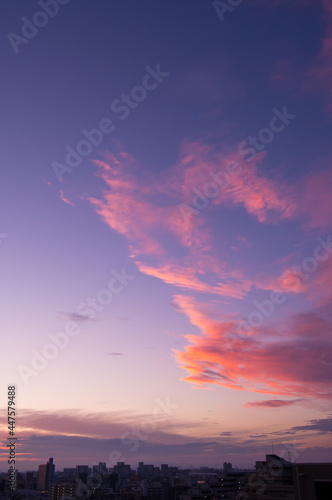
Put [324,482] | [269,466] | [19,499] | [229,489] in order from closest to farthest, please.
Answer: [324,482] < [269,466] < [229,489] < [19,499]

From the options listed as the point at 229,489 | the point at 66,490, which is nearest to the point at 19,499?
the point at 66,490

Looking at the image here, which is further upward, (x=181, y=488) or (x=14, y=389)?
(x=14, y=389)

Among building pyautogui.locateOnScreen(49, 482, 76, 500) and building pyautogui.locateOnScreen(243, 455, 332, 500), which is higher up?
building pyautogui.locateOnScreen(243, 455, 332, 500)

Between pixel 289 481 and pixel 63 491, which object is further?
pixel 63 491

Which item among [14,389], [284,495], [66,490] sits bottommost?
Result: [66,490]

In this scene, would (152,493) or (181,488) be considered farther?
(152,493)

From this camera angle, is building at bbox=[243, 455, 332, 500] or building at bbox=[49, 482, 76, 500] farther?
building at bbox=[49, 482, 76, 500]

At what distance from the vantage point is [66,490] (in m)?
193

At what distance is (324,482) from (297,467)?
131cm

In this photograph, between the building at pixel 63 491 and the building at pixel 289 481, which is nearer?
the building at pixel 289 481

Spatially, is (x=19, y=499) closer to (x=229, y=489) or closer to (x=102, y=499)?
(x=102, y=499)

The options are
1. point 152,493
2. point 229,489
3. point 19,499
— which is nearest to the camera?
point 229,489

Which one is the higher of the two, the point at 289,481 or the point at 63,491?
the point at 289,481

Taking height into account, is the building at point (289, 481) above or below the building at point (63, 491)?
above
